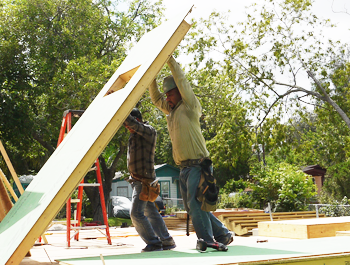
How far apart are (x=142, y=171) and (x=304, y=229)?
280 centimetres

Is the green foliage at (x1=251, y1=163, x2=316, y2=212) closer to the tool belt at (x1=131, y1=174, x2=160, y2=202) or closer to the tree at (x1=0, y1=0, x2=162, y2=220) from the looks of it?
the tree at (x1=0, y1=0, x2=162, y2=220)

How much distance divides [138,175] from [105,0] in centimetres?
2057

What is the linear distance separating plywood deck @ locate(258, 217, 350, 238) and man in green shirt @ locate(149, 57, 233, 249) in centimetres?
211

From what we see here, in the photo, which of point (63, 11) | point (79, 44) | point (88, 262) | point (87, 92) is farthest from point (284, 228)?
point (63, 11)

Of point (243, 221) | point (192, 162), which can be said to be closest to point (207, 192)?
point (192, 162)

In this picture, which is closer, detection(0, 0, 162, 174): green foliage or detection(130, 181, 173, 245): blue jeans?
detection(130, 181, 173, 245): blue jeans

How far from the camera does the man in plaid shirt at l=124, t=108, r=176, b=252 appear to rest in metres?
4.50

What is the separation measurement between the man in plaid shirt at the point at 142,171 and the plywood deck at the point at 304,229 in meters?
2.24

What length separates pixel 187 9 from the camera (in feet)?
11.5

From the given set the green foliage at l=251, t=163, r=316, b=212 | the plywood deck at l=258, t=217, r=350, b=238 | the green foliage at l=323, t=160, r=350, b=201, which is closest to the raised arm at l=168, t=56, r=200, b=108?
the plywood deck at l=258, t=217, r=350, b=238

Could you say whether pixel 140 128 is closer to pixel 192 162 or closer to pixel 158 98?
pixel 158 98

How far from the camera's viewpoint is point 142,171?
4.60 meters

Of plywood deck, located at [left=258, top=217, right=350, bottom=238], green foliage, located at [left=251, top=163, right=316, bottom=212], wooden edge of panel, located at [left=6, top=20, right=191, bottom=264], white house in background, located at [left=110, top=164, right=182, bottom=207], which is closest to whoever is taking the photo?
wooden edge of panel, located at [left=6, top=20, right=191, bottom=264]

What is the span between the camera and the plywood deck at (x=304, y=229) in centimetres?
574
